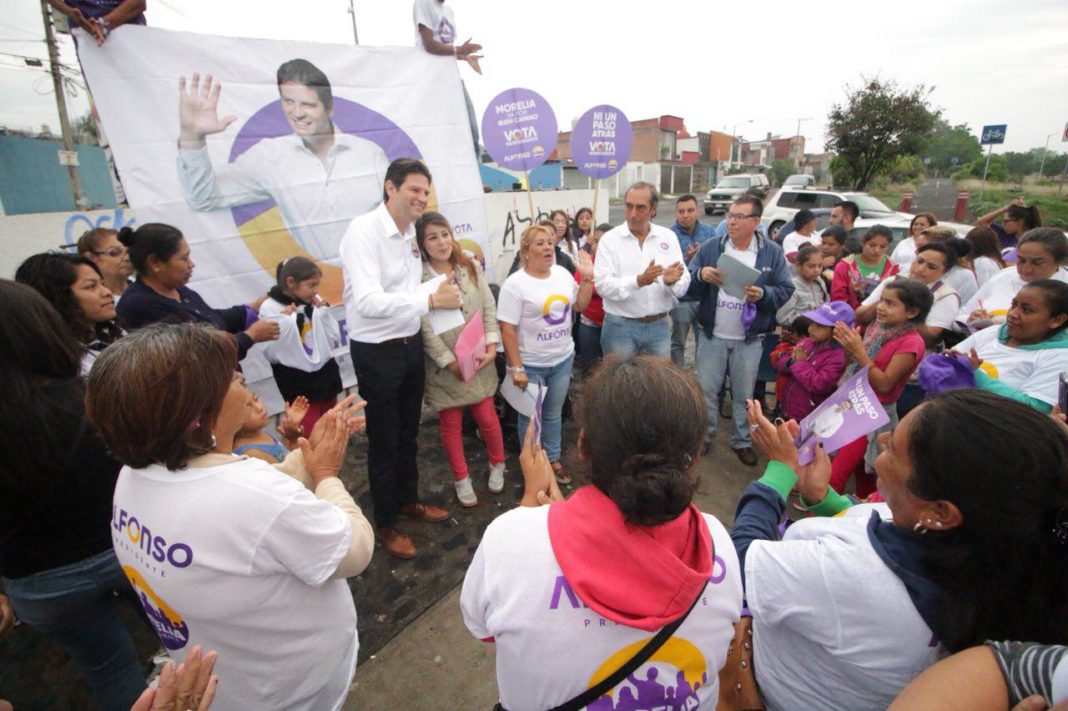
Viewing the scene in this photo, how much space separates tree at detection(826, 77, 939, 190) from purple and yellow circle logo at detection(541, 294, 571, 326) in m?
22.3

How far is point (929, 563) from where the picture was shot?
37.2 inches

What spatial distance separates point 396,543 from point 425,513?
331 mm

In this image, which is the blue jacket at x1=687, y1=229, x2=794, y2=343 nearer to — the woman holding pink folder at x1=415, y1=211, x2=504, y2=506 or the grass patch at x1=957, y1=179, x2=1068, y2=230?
the woman holding pink folder at x1=415, y1=211, x2=504, y2=506

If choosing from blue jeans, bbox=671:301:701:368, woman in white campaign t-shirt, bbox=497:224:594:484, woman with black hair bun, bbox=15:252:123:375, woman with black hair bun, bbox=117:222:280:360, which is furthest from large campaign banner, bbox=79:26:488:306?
blue jeans, bbox=671:301:701:368

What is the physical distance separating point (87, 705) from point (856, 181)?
26122 millimetres

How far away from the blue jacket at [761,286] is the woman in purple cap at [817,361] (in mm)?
260

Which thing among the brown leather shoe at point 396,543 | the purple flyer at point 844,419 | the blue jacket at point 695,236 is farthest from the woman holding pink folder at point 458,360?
the blue jacket at point 695,236

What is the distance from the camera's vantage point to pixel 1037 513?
2.87 ft

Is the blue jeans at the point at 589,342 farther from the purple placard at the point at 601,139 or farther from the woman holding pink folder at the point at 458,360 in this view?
the purple placard at the point at 601,139

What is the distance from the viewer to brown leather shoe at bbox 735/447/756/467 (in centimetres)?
359

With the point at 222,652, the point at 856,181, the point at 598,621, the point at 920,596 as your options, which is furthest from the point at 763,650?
the point at 856,181

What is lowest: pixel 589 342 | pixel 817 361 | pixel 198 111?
pixel 589 342

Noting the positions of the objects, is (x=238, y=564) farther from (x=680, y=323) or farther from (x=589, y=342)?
(x=680, y=323)

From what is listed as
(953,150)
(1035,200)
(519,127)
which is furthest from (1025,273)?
(953,150)
